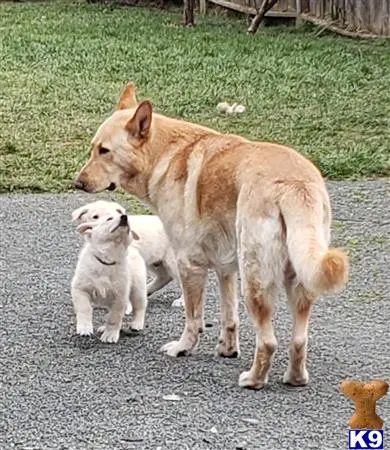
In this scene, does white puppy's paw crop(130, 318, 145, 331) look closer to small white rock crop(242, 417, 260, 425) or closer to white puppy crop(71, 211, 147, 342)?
white puppy crop(71, 211, 147, 342)

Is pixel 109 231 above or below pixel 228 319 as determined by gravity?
above

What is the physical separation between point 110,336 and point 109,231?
20.3 inches

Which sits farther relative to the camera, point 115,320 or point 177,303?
point 177,303

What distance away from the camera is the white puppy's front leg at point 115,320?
5.73 meters

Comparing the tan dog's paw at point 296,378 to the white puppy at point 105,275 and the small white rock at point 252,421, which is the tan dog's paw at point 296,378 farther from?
the white puppy at point 105,275

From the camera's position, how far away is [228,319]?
5.54 metres

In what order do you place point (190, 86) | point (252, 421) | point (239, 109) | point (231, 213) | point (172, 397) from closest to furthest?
point (252, 421) → point (172, 397) → point (231, 213) → point (239, 109) → point (190, 86)

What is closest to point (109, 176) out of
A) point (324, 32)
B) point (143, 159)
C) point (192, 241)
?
point (143, 159)

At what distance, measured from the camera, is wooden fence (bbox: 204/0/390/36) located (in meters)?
18.9

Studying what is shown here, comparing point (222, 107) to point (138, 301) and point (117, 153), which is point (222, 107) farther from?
point (117, 153)

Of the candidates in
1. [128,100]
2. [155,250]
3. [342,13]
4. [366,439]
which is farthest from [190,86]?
[366,439]

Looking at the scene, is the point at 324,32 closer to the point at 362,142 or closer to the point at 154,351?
the point at 362,142

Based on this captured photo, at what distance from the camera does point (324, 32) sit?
781 inches

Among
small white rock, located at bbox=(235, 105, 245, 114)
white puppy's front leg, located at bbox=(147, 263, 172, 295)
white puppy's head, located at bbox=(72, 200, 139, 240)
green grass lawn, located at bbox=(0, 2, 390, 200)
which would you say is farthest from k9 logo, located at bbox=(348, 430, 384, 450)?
small white rock, located at bbox=(235, 105, 245, 114)
